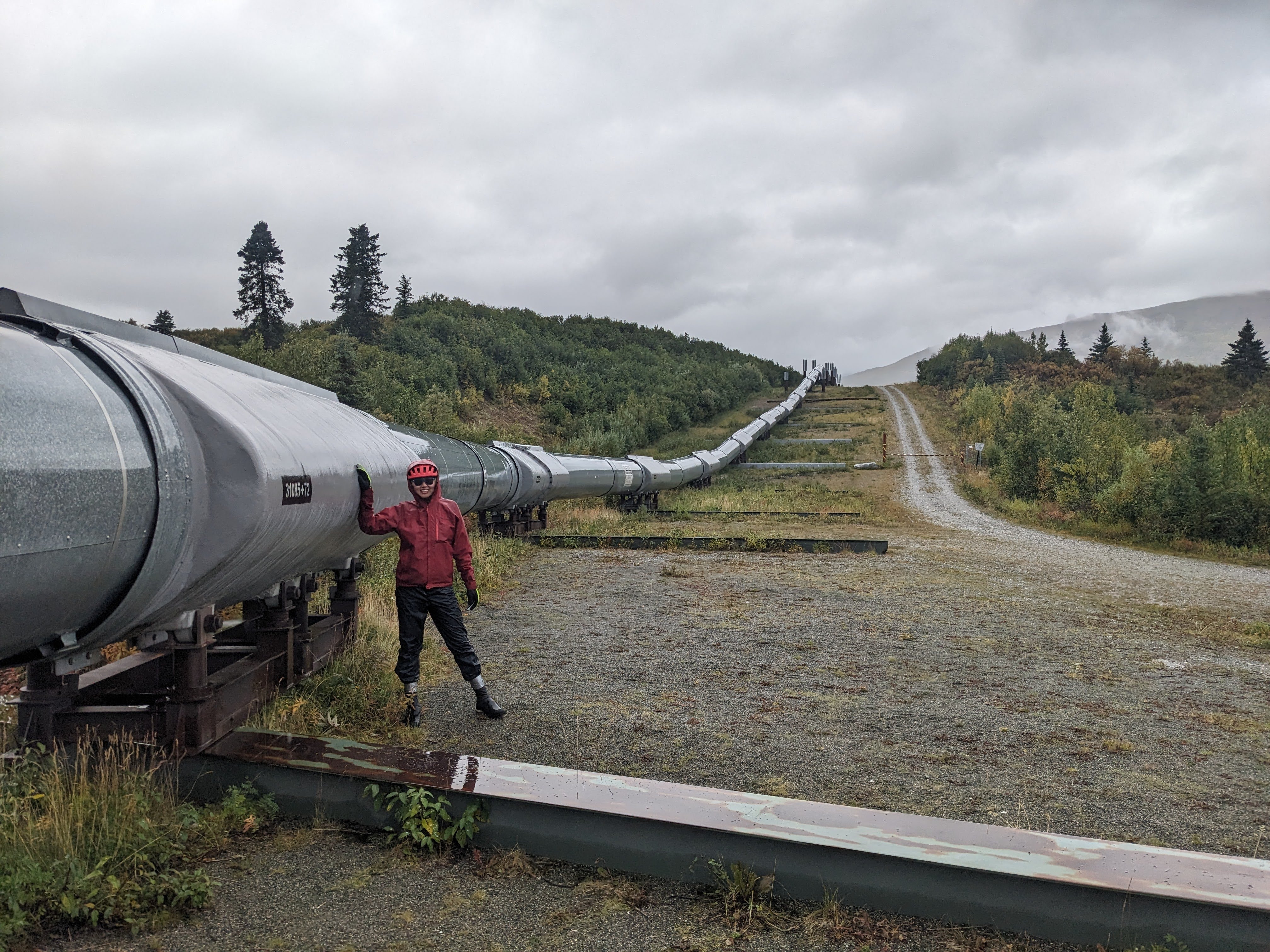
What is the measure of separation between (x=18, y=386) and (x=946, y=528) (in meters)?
20.9

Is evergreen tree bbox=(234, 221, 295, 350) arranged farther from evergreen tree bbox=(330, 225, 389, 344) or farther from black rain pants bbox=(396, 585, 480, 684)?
black rain pants bbox=(396, 585, 480, 684)

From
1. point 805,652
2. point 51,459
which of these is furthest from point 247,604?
point 805,652

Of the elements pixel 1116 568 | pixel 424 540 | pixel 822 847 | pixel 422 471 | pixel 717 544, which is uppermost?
pixel 422 471

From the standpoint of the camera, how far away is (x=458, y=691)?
20.9 feet

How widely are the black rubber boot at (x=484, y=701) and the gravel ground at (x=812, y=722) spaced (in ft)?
0.26

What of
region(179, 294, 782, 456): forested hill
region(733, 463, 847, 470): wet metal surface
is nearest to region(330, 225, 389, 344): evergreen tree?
region(179, 294, 782, 456): forested hill

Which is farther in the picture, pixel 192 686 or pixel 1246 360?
pixel 1246 360

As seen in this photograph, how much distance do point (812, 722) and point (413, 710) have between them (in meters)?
2.68

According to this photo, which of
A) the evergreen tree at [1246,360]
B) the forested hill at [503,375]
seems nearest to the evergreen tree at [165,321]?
the forested hill at [503,375]

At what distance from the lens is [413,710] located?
554cm

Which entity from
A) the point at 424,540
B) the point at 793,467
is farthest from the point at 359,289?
the point at 424,540

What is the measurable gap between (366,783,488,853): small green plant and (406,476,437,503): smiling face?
1.91 m

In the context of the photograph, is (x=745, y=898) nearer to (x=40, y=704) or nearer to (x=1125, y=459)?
(x=40, y=704)

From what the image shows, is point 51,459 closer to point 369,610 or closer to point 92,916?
point 92,916
